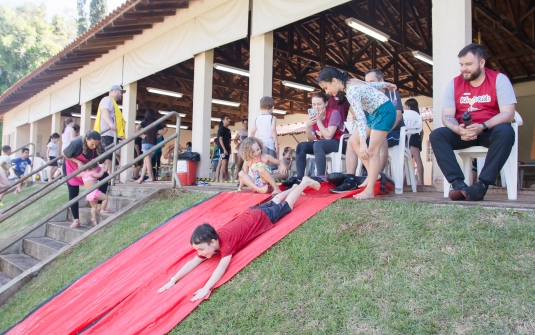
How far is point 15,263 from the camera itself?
508cm

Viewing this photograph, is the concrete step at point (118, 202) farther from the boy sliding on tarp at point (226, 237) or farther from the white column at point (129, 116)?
the white column at point (129, 116)

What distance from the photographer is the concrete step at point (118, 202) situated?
5894 millimetres

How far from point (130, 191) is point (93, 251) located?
6.23 feet

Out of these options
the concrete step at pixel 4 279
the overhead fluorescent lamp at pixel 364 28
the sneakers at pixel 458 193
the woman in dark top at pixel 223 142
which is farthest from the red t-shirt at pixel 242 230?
the overhead fluorescent lamp at pixel 364 28

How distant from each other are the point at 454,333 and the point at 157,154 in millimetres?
8347

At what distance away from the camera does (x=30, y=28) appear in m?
34.6

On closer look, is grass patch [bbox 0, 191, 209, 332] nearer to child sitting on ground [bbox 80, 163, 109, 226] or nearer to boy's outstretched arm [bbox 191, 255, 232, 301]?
child sitting on ground [bbox 80, 163, 109, 226]

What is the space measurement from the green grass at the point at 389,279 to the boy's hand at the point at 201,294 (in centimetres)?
7

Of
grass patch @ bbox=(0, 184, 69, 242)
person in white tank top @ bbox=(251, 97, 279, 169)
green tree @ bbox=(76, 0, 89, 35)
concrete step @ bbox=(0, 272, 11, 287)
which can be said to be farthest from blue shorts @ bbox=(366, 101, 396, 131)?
green tree @ bbox=(76, 0, 89, 35)

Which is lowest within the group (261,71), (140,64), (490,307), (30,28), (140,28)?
(490,307)

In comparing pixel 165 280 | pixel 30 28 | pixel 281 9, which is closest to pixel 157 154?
pixel 281 9

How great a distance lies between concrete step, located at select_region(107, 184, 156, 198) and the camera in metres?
5.99

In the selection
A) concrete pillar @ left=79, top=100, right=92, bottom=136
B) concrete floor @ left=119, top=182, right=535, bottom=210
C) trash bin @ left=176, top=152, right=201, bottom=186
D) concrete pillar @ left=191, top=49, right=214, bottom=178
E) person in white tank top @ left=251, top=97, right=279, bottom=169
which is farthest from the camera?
concrete pillar @ left=79, top=100, right=92, bottom=136

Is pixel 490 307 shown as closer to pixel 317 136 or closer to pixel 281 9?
pixel 317 136
